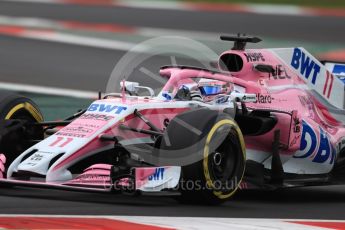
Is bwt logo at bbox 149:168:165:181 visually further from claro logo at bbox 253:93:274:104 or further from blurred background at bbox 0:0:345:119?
blurred background at bbox 0:0:345:119

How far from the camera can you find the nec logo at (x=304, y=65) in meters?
11.6

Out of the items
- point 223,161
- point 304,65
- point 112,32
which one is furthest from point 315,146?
point 112,32

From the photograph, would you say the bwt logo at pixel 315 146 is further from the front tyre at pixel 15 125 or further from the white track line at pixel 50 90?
the white track line at pixel 50 90

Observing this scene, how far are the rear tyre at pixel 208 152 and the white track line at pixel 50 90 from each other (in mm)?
7020

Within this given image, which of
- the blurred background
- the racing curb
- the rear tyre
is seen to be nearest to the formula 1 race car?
the rear tyre

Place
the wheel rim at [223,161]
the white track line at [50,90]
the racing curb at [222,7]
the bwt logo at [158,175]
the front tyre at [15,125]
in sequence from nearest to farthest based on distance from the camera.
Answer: the bwt logo at [158,175] < the wheel rim at [223,161] < the front tyre at [15,125] < the white track line at [50,90] < the racing curb at [222,7]

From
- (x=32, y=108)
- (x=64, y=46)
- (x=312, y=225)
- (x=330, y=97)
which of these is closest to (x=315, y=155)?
(x=330, y=97)

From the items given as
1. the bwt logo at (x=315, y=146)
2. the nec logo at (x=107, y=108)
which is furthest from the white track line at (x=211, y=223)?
the bwt logo at (x=315, y=146)

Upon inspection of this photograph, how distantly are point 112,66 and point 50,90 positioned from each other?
258 cm

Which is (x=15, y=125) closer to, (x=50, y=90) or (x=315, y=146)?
(x=315, y=146)

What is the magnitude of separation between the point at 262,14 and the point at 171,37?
276cm

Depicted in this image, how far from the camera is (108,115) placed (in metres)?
9.83

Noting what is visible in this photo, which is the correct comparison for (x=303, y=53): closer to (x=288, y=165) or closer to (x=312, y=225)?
(x=288, y=165)

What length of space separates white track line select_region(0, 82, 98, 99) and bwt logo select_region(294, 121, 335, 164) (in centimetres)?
622
